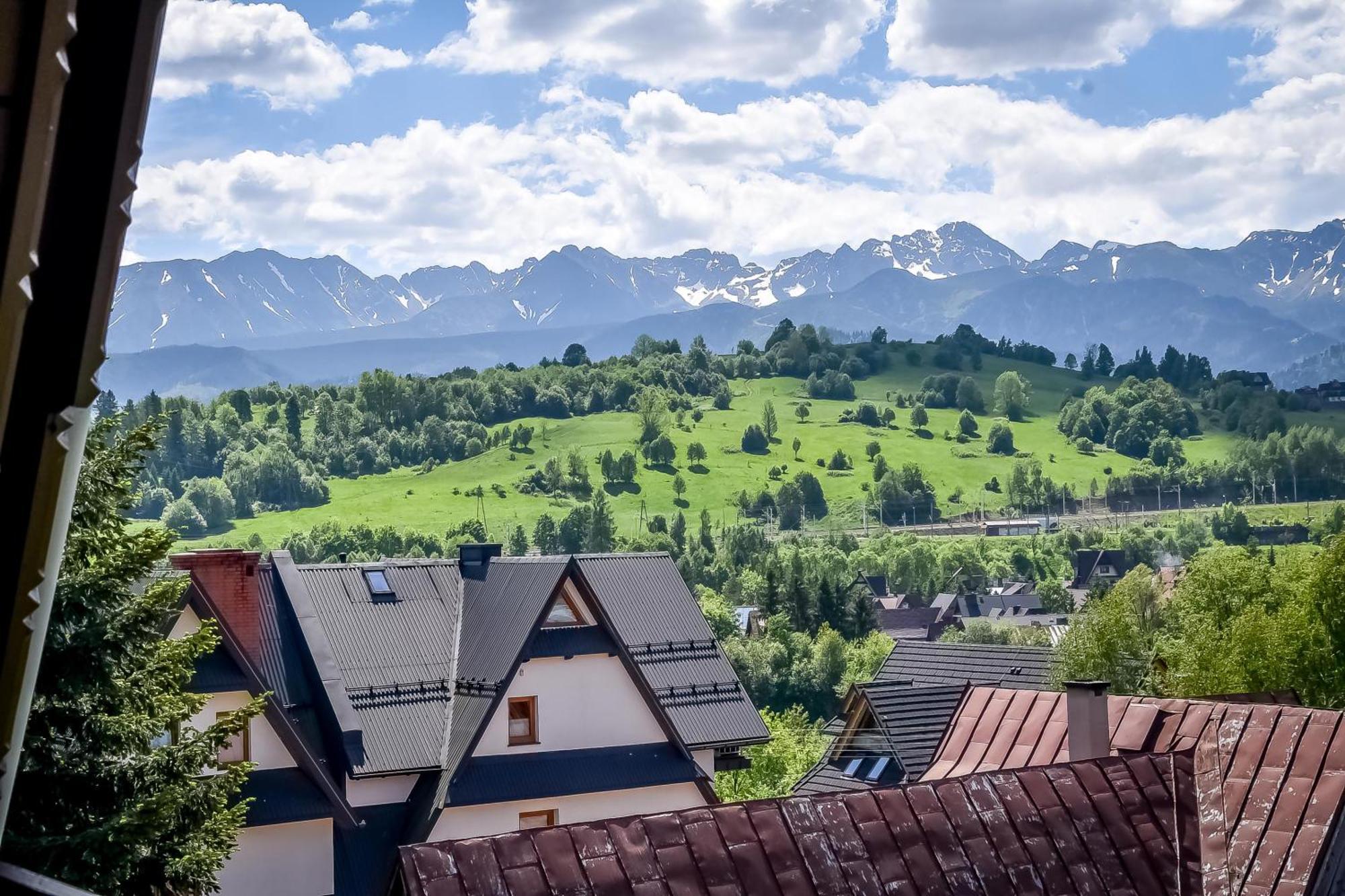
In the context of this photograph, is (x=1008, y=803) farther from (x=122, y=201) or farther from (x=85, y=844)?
(x=122, y=201)

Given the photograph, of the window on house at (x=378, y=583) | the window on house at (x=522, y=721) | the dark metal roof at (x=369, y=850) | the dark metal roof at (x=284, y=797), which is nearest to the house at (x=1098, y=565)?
the window on house at (x=378, y=583)

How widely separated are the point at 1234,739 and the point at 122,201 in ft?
38.6

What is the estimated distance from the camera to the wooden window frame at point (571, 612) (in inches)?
842

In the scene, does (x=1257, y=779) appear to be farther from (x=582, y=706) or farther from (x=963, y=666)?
(x=963, y=666)

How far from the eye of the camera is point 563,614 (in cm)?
2164

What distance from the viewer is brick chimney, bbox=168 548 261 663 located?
2031cm

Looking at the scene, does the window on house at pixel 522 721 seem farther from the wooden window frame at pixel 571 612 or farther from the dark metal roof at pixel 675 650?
the dark metal roof at pixel 675 650

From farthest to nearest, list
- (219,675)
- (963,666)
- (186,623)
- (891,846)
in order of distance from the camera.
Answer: (963,666) < (186,623) < (219,675) < (891,846)

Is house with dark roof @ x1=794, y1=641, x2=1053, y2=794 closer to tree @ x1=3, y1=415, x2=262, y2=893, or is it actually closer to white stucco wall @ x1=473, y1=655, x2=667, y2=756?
white stucco wall @ x1=473, y1=655, x2=667, y2=756

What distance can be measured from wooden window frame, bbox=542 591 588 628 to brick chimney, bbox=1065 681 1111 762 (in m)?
9.48

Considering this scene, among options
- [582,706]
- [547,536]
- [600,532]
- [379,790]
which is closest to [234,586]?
[379,790]

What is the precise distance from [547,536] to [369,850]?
171 meters

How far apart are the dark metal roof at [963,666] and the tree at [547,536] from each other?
503ft

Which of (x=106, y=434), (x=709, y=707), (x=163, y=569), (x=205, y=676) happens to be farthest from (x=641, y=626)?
(x=106, y=434)
